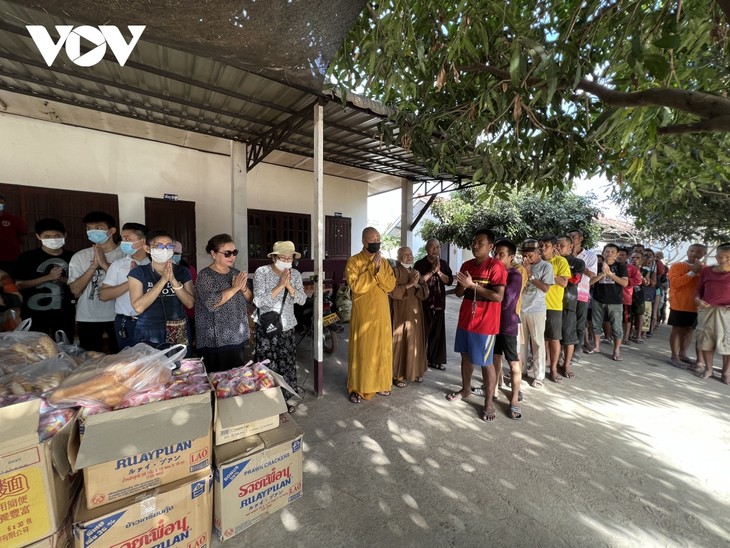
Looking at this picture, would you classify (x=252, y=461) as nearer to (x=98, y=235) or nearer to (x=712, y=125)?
(x=98, y=235)

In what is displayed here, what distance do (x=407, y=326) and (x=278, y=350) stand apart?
161 centimetres

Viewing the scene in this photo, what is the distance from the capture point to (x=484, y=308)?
313 centimetres

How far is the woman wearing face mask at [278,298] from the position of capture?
3.04 m

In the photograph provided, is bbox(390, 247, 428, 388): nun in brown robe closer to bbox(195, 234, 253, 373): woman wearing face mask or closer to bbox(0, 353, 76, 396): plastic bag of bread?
bbox(195, 234, 253, 373): woman wearing face mask

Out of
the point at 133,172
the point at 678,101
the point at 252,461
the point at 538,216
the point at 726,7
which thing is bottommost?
the point at 252,461

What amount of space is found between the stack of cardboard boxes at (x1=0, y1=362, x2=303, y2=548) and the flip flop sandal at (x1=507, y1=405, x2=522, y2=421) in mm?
2326

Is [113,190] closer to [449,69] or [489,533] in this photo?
[449,69]

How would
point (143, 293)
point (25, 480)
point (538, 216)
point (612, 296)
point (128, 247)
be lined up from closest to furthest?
point (25, 480), point (143, 293), point (128, 247), point (612, 296), point (538, 216)

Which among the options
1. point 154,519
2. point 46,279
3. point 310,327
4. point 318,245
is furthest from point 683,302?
point 46,279

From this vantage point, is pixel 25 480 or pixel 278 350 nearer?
pixel 25 480

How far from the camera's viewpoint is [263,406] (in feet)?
6.14

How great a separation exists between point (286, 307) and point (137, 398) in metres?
1.65

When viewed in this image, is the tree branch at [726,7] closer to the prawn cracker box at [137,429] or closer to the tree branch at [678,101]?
the tree branch at [678,101]

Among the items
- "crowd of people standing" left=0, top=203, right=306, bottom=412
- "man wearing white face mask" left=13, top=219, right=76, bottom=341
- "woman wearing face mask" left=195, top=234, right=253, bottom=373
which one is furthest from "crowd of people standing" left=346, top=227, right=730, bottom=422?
"man wearing white face mask" left=13, top=219, right=76, bottom=341
